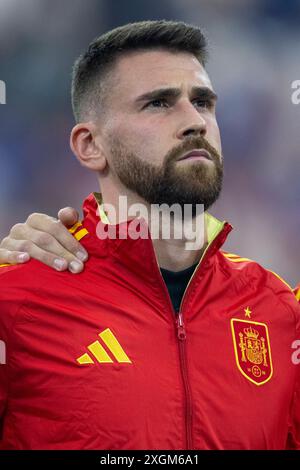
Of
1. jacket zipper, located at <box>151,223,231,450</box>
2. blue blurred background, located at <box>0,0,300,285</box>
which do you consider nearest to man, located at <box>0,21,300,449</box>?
jacket zipper, located at <box>151,223,231,450</box>

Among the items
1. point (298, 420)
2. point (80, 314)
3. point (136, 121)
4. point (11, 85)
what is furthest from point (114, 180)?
point (11, 85)

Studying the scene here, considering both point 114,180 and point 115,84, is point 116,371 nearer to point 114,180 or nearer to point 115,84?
point 114,180

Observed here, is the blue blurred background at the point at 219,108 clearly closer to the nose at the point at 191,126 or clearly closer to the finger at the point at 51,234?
the finger at the point at 51,234

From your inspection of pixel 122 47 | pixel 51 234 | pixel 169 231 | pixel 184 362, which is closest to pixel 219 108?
pixel 122 47

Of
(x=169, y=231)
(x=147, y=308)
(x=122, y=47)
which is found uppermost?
(x=122, y=47)

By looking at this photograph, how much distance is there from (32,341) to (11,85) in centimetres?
279

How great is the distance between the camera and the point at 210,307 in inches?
70.9

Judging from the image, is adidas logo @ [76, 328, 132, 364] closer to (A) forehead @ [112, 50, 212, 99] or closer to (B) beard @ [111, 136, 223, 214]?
(B) beard @ [111, 136, 223, 214]

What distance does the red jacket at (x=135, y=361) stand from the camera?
1583 mm

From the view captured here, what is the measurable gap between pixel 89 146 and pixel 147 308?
58cm

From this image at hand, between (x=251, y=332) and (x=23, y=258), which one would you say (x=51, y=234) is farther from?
(x=251, y=332)

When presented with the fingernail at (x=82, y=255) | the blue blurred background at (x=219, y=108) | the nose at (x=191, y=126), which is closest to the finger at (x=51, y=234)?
the fingernail at (x=82, y=255)

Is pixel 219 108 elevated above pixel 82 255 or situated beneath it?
elevated above

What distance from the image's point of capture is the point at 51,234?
72.5 inches
